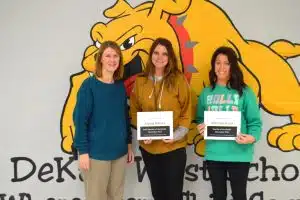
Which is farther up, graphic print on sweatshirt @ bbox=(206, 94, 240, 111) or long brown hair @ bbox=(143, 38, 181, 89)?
long brown hair @ bbox=(143, 38, 181, 89)

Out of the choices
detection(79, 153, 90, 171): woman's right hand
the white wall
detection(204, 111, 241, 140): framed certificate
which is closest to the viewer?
detection(79, 153, 90, 171): woman's right hand

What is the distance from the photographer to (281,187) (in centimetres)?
245

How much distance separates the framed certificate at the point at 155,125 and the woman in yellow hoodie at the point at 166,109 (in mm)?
43

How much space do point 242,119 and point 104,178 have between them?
96 cm

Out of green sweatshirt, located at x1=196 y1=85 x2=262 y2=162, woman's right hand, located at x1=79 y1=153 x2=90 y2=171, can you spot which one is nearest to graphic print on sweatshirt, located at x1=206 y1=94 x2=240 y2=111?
green sweatshirt, located at x1=196 y1=85 x2=262 y2=162

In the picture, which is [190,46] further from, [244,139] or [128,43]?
[244,139]

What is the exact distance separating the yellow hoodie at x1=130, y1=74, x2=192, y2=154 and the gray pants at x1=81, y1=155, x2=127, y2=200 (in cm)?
22

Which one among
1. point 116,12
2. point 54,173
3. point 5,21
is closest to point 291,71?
point 116,12

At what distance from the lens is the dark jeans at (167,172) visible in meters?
1.97

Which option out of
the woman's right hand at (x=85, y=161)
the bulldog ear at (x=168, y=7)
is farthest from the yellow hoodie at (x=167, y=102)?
the bulldog ear at (x=168, y=7)

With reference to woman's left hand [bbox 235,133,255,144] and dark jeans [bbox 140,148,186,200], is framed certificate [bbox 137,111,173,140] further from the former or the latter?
woman's left hand [bbox 235,133,255,144]

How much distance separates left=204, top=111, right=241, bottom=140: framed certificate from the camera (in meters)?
1.99

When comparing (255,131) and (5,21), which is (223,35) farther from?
(5,21)

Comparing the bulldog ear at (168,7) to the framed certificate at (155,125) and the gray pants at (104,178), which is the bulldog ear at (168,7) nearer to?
the framed certificate at (155,125)
